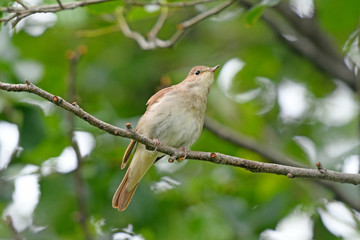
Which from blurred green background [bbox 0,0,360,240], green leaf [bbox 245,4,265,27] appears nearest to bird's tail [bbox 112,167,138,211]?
blurred green background [bbox 0,0,360,240]

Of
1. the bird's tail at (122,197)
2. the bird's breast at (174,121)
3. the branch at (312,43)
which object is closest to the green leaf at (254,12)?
the bird's breast at (174,121)

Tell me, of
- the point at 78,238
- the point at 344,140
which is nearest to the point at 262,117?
the point at 344,140

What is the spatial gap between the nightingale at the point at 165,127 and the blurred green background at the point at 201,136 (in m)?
0.47

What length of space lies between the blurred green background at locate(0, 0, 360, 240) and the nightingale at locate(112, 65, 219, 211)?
47cm

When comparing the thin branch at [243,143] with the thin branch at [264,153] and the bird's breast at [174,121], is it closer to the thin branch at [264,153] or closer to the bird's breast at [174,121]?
the thin branch at [264,153]

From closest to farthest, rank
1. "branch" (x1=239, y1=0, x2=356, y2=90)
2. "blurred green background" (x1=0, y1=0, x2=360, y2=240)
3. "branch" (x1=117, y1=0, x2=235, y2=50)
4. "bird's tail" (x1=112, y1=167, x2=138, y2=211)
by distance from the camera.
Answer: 1. "branch" (x1=117, y1=0, x2=235, y2=50)
2. "bird's tail" (x1=112, y1=167, x2=138, y2=211)
3. "blurred green background" (x1=0, y1=0, x2=360, y2=240)
4. "branch" (x1=239, y1=0, x2=356, y2=90)

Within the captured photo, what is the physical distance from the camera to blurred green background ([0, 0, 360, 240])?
256 inches

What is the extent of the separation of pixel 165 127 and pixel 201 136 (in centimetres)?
186

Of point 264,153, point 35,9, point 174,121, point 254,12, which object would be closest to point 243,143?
point 264,153

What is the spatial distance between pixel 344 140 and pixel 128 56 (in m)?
3.31

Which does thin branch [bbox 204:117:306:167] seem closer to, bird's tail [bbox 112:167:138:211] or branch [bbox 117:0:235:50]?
branch [bbox 117:0:235:50]

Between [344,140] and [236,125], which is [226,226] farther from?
[344,140]

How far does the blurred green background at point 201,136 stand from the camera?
6504 millimetres

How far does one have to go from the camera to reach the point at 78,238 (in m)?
6.95
